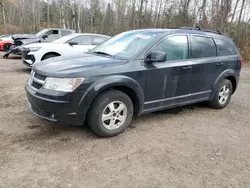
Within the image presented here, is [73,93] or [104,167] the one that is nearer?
[104,167]

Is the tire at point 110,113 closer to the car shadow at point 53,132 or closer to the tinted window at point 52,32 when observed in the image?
the car shadow at point 53,132

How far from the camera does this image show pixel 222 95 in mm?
5426

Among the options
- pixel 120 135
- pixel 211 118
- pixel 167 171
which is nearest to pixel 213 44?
pixel 211 118

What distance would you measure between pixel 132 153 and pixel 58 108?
1.19m

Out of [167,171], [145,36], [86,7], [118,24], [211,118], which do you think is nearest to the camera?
[167,171]

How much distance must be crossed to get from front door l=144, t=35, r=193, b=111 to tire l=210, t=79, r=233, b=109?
1011mm

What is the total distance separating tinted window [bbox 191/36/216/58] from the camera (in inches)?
184

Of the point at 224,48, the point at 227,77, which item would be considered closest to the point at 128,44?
the point at 224,48

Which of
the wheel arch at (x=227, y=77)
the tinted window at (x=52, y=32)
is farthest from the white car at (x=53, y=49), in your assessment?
the wheel arch at (x=227, y=77)

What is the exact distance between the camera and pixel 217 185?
2.72 meters

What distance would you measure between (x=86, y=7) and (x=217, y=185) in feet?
130

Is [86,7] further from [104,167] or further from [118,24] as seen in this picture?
[104,167]

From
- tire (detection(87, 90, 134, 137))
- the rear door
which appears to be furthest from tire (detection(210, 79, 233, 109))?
tire (detection(87, 90, 134, 137))

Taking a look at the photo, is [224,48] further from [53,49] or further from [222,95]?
[53,49]
